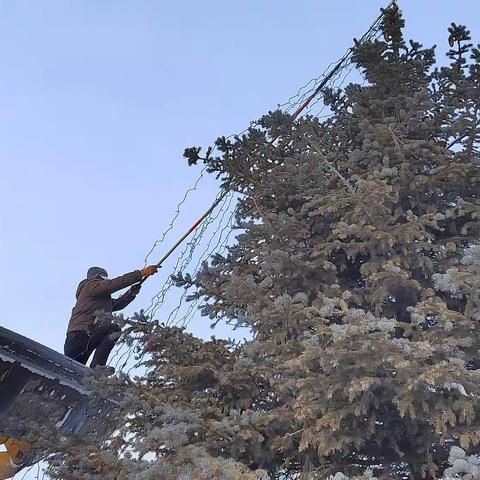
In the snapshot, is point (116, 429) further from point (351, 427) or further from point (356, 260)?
point (356, 260)

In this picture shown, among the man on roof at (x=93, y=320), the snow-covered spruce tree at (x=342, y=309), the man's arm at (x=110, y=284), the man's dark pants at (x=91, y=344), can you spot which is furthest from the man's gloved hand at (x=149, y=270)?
the snow-covered spruce tree at (x=342, y=309)

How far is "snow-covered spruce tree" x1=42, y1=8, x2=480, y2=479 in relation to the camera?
339cm

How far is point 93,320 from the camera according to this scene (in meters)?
6.80

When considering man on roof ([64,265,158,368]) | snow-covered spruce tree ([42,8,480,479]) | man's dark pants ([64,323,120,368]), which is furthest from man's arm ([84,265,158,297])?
snow-covered spruce tree ([42,8,480,479])

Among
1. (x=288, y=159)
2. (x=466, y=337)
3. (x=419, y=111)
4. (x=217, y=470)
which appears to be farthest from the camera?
(x=288, y=159)

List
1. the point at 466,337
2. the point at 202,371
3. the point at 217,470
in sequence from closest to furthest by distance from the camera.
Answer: the point at 217,470 → the point at 466,337 → the point at 202,371

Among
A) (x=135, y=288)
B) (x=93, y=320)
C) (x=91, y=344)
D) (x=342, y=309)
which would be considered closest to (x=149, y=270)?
(x=135, y=288)

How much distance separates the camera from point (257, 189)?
5004mm

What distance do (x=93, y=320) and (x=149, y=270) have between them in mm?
919

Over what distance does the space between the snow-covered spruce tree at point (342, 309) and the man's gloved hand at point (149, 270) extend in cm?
226

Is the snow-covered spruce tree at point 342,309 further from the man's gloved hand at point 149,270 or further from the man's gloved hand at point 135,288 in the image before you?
the man's gloved hand at point 135,288

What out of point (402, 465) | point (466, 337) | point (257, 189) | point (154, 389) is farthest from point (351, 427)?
point (257, 189)

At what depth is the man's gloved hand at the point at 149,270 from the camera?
7285 mm

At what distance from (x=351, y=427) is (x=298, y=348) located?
1.89 feet
